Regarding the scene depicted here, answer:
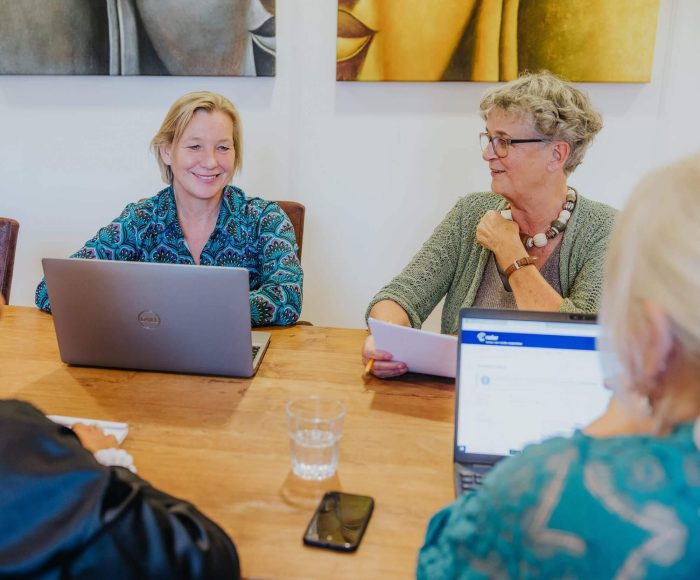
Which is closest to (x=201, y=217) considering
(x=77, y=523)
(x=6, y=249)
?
(x=6, y=249)

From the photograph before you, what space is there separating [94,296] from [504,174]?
40.8 inches

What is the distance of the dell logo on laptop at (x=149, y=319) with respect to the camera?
4.03 feet

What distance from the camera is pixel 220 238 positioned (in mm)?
1894

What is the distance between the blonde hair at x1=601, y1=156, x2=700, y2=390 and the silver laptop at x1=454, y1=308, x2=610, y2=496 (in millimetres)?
393

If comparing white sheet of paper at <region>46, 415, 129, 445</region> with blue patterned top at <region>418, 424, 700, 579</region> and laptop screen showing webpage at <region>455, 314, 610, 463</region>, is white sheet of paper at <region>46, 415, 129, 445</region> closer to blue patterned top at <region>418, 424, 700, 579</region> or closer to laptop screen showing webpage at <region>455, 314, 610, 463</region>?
laptop screen showing webpage at <region>455, 314, 610, 463</region>

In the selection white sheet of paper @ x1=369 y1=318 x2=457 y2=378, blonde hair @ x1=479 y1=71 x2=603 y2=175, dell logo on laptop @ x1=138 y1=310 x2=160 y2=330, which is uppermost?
blonde hair @ x1=479 y1=71 x2=603 y2=175

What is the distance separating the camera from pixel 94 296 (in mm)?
1239

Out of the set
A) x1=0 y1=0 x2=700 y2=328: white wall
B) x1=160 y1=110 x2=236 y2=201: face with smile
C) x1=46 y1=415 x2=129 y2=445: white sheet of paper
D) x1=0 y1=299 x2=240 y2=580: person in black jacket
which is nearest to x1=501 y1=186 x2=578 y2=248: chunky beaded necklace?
x1=0 y1=0 x2=700 y2=328: white wall

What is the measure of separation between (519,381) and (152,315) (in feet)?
2.22

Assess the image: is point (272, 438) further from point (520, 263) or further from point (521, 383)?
point (520, 263)

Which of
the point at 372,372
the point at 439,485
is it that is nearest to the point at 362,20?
the point at 372,372

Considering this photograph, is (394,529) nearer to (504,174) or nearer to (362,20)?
(504,174)

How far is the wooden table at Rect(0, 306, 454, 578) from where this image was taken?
2.64ft

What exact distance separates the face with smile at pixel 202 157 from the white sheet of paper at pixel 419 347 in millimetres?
862
